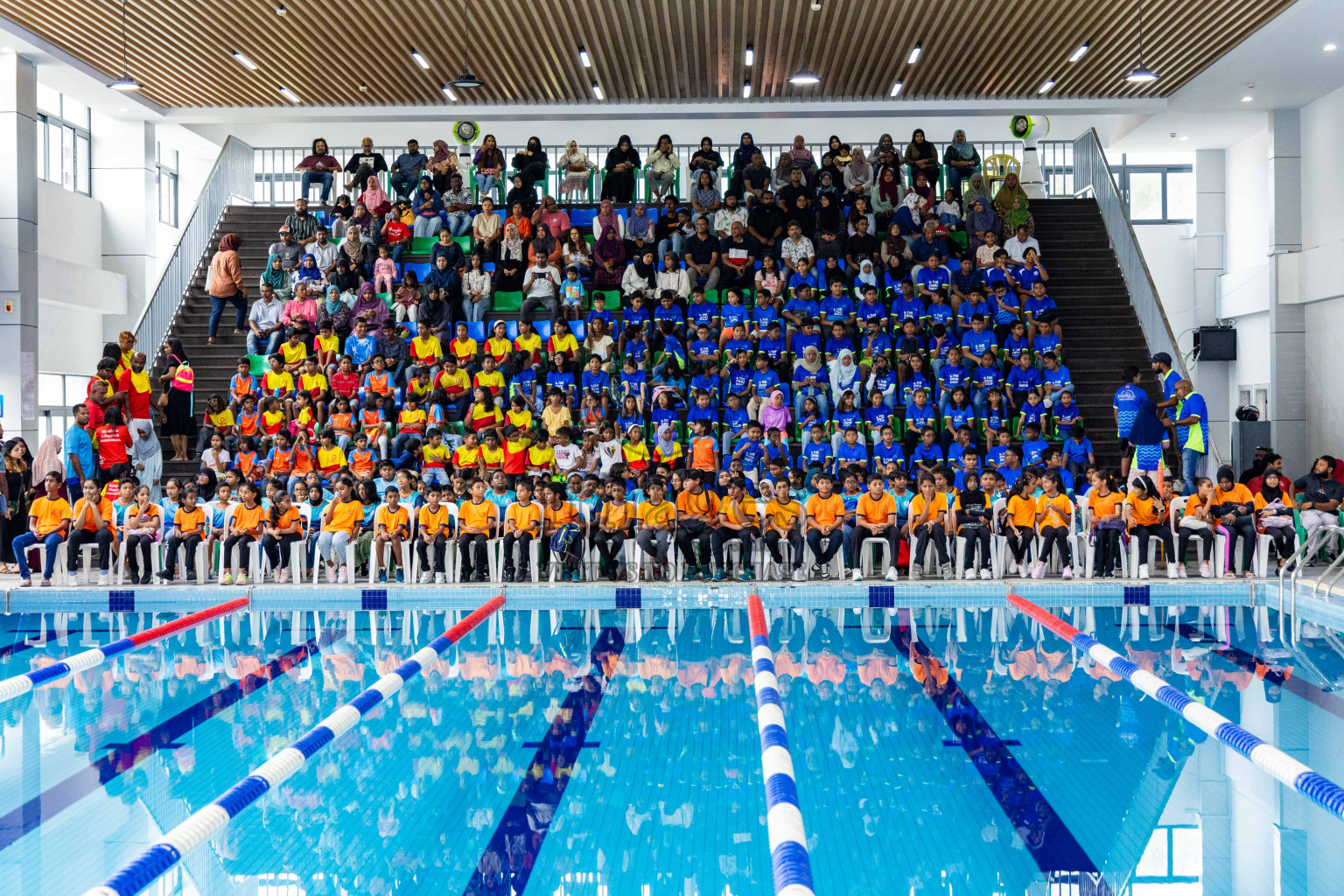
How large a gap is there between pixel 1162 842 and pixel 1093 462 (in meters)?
7.62

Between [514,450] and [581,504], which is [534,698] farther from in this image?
[514,450]

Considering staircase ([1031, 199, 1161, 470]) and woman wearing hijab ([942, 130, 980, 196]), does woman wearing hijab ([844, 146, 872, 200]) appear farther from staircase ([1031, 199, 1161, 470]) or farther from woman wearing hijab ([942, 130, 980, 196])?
staircase ([1031, 199, 1161, 470])

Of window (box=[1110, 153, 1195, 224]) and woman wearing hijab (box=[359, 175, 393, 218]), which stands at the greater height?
window (box=[1110, 153, 1195, 224])

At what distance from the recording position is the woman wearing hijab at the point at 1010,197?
1548cm

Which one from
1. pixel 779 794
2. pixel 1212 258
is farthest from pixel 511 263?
pixel 1212 258

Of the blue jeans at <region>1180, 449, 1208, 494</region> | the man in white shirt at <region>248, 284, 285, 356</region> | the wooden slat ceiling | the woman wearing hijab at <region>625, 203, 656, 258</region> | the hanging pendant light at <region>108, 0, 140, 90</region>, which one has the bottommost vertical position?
the blue jeans at <region>1180, 449, 1208, 494</region>

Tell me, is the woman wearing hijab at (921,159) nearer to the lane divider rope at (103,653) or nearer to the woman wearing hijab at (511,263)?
the woman wearing hijab at (511,263)

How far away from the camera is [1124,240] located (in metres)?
15.3

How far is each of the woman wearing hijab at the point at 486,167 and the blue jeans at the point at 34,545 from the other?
7.88 metres

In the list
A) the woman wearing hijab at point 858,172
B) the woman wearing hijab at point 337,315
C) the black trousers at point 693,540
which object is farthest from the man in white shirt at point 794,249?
the woman wearing hijab at point 337,315

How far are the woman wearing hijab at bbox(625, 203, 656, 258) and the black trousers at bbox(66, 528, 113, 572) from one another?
7.00 m

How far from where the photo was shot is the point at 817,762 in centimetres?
496

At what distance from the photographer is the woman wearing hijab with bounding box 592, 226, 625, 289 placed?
14.1 meters

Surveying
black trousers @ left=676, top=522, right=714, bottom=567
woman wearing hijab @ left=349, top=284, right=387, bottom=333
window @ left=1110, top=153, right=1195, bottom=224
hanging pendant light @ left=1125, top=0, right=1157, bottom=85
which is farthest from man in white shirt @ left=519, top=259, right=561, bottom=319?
window @ left=1110, top=153, right=1195, bottom=224
